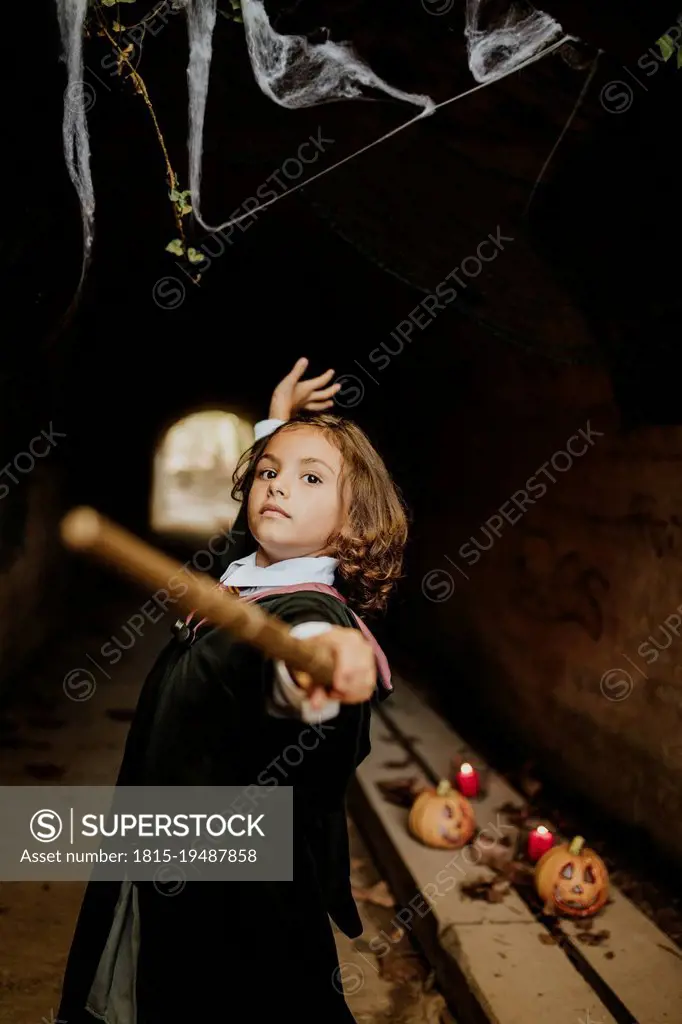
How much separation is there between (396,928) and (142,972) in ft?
6.08

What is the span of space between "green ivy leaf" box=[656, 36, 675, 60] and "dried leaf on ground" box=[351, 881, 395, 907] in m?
3.37

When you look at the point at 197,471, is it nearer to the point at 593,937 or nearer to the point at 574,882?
the point at 574,882

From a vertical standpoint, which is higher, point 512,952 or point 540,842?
point 540,842

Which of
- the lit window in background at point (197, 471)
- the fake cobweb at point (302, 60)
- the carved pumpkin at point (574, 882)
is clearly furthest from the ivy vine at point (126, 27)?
the lit window in background at point (197, 471)

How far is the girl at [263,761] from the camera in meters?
1.45

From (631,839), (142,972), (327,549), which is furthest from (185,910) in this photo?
(631,839)

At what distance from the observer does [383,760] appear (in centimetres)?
417

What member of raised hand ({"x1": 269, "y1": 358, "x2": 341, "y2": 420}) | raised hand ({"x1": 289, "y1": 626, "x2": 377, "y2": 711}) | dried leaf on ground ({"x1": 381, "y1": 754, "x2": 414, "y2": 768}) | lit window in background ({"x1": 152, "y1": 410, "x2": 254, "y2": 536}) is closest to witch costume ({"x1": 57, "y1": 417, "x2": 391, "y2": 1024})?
raised hand ({"x1": 289, "y1": 626, "x2": 377, "y2": 711})

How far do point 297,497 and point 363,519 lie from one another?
0.17 m

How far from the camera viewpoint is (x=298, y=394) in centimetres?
185

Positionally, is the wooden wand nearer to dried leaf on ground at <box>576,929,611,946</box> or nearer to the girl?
the girl

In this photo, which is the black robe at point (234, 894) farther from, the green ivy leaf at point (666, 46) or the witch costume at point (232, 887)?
the green ivy leaf at point (666, 46)

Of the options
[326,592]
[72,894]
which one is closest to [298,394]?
[326,592]

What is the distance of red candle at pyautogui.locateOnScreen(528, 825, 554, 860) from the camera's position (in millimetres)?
3121
